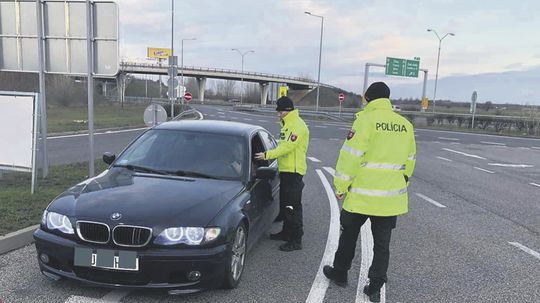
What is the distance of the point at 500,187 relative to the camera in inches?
443

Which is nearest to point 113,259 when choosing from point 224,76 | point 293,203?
point 293,203

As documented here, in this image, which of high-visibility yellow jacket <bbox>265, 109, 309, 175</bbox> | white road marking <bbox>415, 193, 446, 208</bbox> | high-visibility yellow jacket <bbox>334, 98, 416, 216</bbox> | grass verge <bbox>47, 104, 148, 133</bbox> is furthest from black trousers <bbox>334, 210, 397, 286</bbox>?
grass verge <bbox>47, 104, 148, 133</bbox>

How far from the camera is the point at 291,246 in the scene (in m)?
5.45

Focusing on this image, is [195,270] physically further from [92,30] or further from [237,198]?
[92,30]

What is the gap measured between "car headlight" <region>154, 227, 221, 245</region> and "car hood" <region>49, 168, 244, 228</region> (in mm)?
47

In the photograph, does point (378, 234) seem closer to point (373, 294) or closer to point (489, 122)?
point (373, 294)

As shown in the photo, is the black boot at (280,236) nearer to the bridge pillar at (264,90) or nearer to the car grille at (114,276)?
the car grille at (114,276)

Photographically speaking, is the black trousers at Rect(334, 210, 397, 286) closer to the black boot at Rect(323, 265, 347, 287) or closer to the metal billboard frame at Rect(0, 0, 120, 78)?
the black boot at Rect(323, 265, 347, 287)

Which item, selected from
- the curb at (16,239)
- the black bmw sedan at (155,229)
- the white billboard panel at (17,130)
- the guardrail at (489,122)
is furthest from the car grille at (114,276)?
the guardrail at (489,122)

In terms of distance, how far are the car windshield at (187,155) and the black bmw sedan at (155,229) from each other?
3 centimetres

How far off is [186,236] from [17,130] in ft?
16.2

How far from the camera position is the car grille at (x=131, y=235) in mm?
3557

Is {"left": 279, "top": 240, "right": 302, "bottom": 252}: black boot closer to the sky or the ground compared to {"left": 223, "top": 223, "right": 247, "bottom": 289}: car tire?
closer to the ground

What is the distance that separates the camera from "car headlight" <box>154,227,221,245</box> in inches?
141
